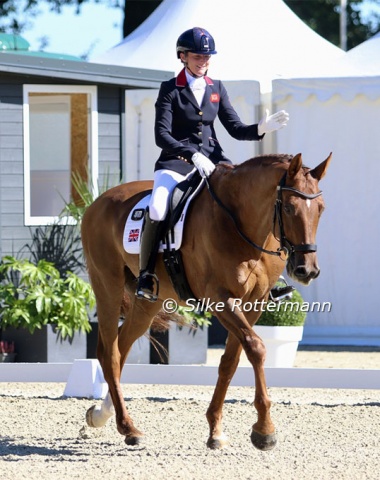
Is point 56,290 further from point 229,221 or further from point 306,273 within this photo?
point 306,273

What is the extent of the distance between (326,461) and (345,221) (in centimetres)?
724

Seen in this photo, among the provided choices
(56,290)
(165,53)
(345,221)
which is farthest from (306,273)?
(165,53)

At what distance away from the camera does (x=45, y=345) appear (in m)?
10.5

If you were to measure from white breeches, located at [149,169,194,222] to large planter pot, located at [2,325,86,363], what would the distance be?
12.8 feet

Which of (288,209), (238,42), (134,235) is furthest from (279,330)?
(238,42)

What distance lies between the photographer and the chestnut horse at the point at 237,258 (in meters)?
5.95

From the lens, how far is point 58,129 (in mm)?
13172

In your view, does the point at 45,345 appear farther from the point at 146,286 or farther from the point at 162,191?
the point at 162,191

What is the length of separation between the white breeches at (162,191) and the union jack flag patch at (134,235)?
283 mm

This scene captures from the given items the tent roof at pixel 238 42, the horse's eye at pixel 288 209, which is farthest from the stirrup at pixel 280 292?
the tent roof at pixel 238 42

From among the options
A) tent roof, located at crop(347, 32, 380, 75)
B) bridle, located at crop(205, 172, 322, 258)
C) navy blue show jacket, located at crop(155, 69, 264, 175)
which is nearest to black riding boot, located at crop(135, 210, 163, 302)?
navy blue show jacket, located at crop(155, 69, 264, 175)

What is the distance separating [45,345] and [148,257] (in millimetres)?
3854

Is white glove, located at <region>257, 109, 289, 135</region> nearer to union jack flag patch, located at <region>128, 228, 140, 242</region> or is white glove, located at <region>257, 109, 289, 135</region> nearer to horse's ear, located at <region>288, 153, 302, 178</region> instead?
horse's ear, located at <region>288, 153, 302, 178</region>

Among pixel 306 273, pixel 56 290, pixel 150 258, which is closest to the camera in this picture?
pixel 306 273
